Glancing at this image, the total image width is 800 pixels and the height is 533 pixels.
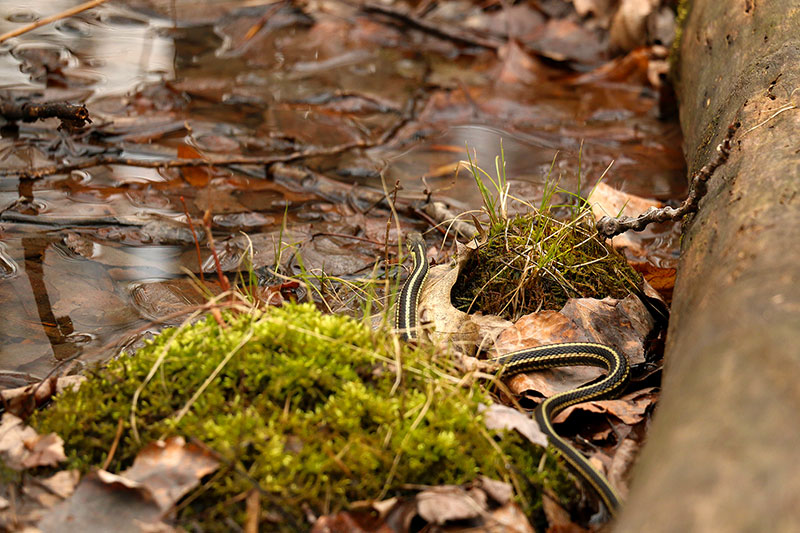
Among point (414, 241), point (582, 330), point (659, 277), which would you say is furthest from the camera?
point (414, 241)

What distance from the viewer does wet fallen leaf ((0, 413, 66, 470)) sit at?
7.70 ft

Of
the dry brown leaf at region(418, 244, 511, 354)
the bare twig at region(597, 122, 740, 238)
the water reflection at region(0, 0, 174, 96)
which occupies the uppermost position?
the bare twig at region(597, 122, 740, 238)

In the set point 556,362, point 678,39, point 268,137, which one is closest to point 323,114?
point 268,137

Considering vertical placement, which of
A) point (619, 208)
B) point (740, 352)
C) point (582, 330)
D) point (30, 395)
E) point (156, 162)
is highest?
point (740, 352)

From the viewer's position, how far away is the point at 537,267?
365 cm

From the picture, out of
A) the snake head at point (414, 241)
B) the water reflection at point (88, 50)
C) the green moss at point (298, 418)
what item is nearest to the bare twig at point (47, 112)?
the water reflection at point (88, 50)

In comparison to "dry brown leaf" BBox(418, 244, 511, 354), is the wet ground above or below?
below

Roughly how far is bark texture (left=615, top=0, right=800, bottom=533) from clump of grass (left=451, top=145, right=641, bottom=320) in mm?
665

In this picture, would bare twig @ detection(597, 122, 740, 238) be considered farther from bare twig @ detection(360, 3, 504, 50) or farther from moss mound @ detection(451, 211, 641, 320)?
bare twig @ detection(360, 3, 504, 50)

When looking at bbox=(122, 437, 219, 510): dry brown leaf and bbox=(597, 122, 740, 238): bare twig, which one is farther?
bbox=(597, 122, 740, 238): bare twig

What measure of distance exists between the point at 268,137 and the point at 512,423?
15.3ft

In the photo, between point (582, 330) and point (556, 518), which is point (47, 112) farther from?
point (556, 518)

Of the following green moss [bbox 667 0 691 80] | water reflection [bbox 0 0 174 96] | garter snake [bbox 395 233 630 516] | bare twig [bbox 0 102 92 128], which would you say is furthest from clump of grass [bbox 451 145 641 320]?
water reflection [bbox 0 0 174 96]

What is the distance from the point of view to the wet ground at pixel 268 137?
14.3 ft
